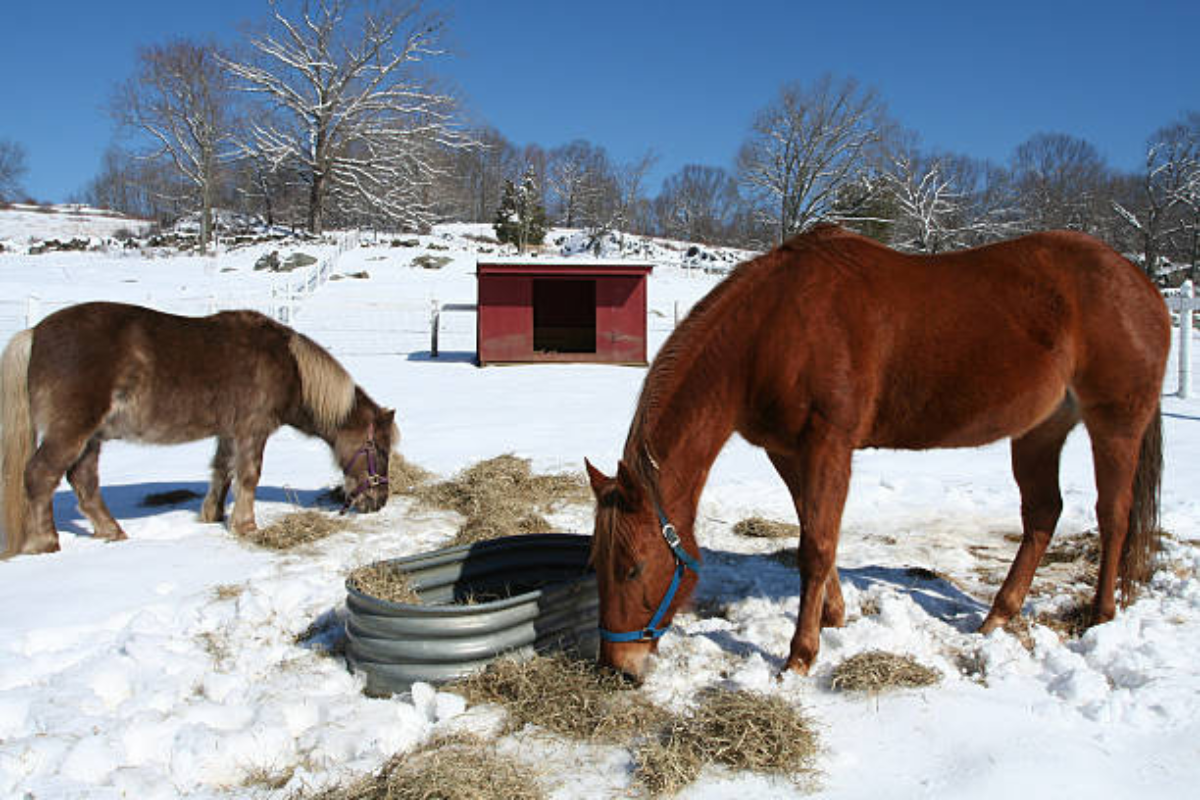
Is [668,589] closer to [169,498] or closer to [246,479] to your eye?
[246,479]

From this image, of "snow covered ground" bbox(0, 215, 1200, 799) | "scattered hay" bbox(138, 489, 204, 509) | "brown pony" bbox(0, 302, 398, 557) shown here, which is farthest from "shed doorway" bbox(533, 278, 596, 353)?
"brown pony" bbox(0, 302, 398, 557)

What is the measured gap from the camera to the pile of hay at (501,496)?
4688 millimetres

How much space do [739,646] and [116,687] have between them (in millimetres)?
2553

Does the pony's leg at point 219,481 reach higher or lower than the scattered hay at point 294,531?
higher

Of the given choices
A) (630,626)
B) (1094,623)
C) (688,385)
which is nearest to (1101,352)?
(1094,623)

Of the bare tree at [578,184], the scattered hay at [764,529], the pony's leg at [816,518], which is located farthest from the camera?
the bare tree at [578,184]

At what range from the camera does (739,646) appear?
312 centimetres

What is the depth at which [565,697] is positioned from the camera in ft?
8.50

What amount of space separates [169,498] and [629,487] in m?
4.84

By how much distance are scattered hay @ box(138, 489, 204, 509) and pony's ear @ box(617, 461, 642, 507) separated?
4670 millimetres

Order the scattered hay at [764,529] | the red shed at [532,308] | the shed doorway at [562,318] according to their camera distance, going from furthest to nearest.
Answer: the shed doorway at [562,318], the red shed at [532,308], the scattered hay at [764,529]

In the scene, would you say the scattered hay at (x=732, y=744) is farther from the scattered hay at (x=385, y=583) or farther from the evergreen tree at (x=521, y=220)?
the evergreen tree at (x=521, y=220)

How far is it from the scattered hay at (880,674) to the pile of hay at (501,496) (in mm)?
2364

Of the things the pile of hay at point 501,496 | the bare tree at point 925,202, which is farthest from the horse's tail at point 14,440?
the bare tree at point 925,202
